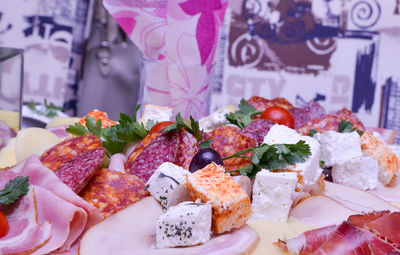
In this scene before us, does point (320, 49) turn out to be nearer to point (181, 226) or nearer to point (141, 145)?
point (141, 145)

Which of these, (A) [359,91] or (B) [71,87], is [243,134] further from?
(B) [71,87]

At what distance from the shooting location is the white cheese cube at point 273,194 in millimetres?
805

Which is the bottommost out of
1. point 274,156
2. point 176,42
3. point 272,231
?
point 272,231

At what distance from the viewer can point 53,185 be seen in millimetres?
753

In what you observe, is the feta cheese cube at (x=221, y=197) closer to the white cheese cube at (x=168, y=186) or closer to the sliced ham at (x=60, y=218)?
the white cheese cube at (x=168, y=186)

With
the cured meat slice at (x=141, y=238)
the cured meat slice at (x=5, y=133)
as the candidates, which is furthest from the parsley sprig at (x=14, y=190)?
the cured meat slice at (x=5, y=133)

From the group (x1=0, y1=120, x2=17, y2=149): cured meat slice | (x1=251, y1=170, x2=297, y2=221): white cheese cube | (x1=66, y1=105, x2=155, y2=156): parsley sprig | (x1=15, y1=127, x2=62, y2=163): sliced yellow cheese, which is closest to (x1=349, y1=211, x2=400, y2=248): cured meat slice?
(x1=251, y1=170, x2=297, y2=221): white cheese cube

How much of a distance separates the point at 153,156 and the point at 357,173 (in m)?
0.45

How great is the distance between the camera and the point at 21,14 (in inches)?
99.8

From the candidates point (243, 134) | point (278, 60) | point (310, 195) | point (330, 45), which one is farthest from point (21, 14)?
point (310, 195)

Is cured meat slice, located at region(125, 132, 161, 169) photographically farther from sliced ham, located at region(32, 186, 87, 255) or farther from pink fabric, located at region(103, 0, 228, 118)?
pink fabric, located at region(103, 0, 228, 118)

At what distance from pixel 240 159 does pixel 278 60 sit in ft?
5.09

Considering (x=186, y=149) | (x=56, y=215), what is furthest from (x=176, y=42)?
(x=56, y=215)

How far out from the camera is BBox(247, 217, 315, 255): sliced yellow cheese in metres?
0.72
